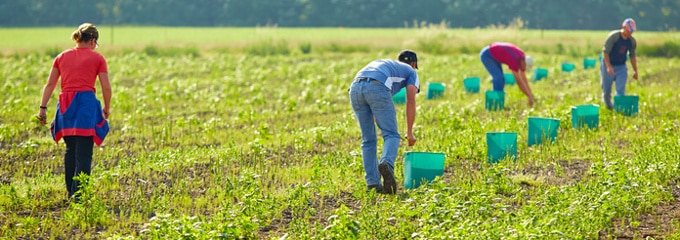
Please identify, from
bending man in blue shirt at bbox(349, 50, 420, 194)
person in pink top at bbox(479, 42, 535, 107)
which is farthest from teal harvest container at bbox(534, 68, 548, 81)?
bending man in blue shirt at bbox(349, 50, 420, 194)

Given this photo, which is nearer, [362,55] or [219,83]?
[219,83]

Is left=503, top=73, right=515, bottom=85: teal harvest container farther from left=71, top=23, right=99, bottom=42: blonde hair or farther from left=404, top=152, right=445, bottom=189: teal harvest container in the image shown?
left=71, top=23, right=99, bottom=42: blonde hair

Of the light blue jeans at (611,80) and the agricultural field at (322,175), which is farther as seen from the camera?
the light blue jeans at (611,80)

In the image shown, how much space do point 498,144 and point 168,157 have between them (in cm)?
349

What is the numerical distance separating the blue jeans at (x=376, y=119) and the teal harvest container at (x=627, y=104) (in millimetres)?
6226

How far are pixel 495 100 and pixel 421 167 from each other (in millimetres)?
6542

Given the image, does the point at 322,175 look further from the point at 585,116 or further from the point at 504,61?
the point at 504,61

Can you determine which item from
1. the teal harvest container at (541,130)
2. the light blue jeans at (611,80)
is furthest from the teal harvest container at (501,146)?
the light blue jeans at (611,80)

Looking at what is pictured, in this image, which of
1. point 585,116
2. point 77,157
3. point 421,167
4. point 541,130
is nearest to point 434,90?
point 585,116

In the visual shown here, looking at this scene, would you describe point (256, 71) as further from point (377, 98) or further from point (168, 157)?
point (377, 98)

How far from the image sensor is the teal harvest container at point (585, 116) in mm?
12430

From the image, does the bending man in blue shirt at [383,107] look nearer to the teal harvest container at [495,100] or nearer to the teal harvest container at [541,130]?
the teal harvest container at [541,130]

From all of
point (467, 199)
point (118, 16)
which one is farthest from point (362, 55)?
point (118, 16)

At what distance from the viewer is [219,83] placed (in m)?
21.6
